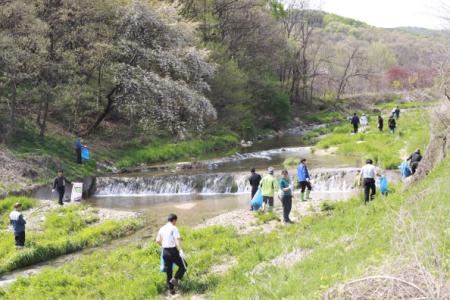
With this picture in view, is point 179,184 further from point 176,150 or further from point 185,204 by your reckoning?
point 176,150

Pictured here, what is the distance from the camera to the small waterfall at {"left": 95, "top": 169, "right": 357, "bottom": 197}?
81.6ft

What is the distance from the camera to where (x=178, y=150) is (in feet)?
120

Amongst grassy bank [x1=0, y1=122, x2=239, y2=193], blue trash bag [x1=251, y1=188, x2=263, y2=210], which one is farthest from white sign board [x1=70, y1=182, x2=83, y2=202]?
blue trash bag [x1=251, y1=188, x2=263, y2=210]

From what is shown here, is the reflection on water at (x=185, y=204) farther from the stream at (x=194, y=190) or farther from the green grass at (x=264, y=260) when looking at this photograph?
the green grass at (x=264, y=260)

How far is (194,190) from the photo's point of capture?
25.5 metres

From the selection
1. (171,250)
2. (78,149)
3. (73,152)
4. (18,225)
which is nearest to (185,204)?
(18,225)

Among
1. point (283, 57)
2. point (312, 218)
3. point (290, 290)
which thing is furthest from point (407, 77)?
point (290, 290)

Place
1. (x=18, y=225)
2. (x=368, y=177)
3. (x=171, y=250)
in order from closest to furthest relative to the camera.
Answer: (x=171, y=250)
(x=18, y=225)
(x=368, y=177)

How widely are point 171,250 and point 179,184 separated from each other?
15406mm

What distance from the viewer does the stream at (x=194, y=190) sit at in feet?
67.0

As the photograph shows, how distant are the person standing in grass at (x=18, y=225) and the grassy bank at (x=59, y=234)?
0.22 meters

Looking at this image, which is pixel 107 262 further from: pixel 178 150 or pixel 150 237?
pixel 178 150

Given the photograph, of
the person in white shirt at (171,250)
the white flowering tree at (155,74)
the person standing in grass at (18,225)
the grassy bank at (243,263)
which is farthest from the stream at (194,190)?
the person in white shirt at (171,250)

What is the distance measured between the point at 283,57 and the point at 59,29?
31705mm
